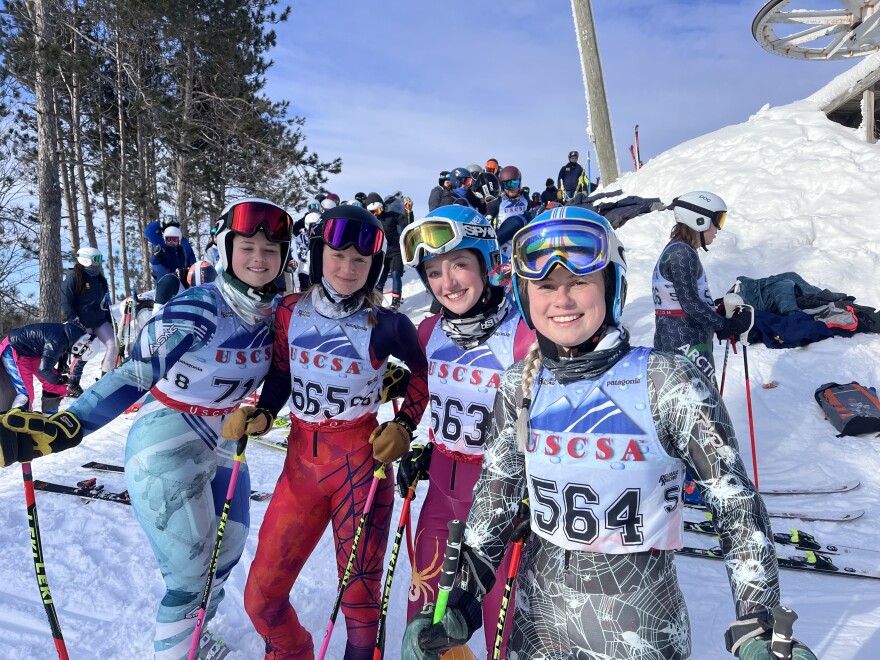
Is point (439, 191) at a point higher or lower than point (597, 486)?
higher

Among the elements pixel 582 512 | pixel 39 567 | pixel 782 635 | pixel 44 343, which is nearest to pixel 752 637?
pixel 782 635

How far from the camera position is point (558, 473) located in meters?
1.64

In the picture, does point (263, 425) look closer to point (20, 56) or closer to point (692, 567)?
point (692, 567)

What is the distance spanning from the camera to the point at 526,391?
1797mm

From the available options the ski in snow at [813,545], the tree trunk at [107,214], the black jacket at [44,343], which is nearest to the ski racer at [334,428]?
the ski in snow at [813,545]

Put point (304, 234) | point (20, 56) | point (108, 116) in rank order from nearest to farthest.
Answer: point (304, 234), point (20, 56), point (108, 116)

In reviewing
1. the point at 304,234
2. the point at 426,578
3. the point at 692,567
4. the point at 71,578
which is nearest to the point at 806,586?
the point at 692,567

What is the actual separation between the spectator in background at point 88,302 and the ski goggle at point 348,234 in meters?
7.22

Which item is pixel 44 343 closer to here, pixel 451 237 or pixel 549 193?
pixel 451 237

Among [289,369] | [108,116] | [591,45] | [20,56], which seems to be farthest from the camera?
[108,116]

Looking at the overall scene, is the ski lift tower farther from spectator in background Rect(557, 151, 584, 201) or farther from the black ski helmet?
the black ski helmet

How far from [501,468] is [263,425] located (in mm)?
1463

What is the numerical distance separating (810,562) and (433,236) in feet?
13.4

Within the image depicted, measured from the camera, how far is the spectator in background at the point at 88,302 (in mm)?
8242
